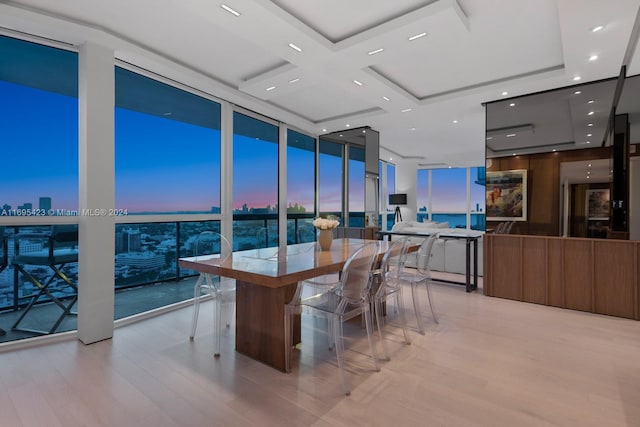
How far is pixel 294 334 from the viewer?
9.66 feet

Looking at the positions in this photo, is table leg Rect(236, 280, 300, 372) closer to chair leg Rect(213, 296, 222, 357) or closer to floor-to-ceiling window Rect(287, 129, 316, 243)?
chair leg Rect(213, 296, 222, 357)

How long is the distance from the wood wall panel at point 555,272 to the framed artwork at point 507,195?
1.58 feet

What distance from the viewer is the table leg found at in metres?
2.53

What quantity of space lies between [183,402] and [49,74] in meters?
3.26

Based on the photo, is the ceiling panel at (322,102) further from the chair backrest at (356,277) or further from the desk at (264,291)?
the chair backrest at (356,277)

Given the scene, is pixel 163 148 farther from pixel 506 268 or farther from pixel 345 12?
pixel 506 268

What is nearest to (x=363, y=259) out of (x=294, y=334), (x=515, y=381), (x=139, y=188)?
(x=294, y=334)

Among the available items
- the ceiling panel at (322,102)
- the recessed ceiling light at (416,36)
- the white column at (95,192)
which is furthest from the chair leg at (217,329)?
the ceiling panel at (322,102)

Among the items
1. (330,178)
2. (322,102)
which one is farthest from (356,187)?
(322,102)

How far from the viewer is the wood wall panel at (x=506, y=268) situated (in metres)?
4.45

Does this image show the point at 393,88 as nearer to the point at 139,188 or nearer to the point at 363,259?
the point at 363,259

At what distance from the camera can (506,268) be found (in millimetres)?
4531

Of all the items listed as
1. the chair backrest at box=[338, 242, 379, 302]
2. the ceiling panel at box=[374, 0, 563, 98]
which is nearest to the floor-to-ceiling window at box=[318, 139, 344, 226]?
the ceiling panel at box=[374, 0, 563, 98]

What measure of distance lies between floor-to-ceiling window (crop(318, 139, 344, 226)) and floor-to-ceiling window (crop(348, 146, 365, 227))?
9.0 inches
